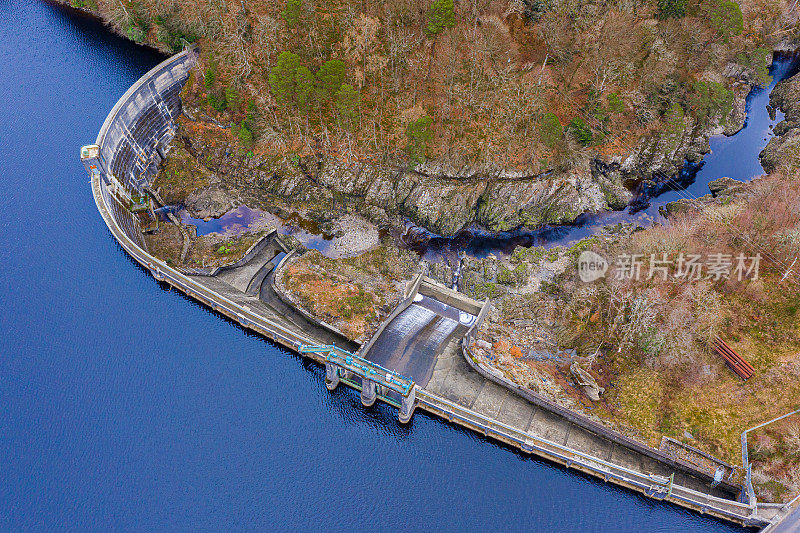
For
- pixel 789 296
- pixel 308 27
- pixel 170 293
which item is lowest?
pixel 170 293

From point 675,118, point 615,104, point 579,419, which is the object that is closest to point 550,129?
point 615,104

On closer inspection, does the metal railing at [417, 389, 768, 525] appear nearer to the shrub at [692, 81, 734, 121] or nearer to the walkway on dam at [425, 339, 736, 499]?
the walkway on dam at [425, 339, 736, 499]

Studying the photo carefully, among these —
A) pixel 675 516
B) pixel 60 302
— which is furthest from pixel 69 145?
pixel 675 516

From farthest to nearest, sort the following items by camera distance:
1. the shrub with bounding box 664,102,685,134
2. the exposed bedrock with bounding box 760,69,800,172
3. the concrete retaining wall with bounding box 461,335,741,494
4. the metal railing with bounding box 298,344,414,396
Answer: the exposed bedrock with bounding box 760,69,800,172 → the shrub with bounding box 664,102,685,134 → the metal railing with bounding box 298,344,414,396 → the concrete retaining wall with bounding box 461,335,741,494

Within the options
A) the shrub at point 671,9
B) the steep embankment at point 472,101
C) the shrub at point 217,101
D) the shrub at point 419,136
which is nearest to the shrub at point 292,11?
the steep embankment at point 472,101

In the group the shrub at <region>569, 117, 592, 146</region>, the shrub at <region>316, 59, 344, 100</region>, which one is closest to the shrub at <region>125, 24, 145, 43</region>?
the shrub at <region>316, 59, 344, 100</region>

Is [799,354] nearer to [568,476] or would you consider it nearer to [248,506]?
[568,476]
